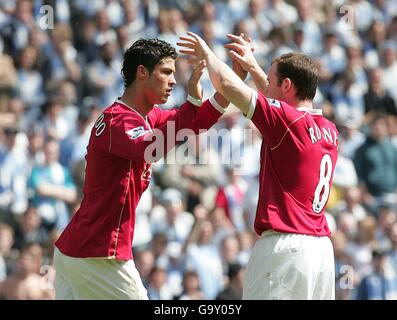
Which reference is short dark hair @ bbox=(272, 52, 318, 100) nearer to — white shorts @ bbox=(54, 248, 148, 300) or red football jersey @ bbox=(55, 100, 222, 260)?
red football jersey @ bbox=(55, 100, 222, 260)

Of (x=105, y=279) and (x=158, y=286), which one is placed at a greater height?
(x=105, y=279)

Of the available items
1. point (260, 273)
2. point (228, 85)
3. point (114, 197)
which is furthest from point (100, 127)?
point (260, 273)

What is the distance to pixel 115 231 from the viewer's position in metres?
7.43

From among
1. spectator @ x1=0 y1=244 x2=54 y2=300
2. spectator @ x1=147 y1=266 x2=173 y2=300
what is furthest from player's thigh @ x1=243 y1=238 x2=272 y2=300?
spectator @ x1=147 y1=266 x2=173 y2=300

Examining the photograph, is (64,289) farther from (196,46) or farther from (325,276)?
(196,46)

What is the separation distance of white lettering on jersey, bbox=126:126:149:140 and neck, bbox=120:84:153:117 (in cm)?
34

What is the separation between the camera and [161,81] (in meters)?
7.61

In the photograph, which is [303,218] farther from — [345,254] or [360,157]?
[360,157]

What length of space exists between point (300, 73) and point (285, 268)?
1.30m

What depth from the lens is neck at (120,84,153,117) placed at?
300 inches

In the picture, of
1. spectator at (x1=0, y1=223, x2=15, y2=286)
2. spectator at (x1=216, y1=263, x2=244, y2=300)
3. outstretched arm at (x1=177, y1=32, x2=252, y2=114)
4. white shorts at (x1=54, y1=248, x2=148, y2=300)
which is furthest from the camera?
spectator at (x1=216, y1=263, x2=244, y2=300)

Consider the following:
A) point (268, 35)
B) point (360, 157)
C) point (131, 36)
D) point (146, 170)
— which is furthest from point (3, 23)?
point (146, 170)

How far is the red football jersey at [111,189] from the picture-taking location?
24.3 ft
